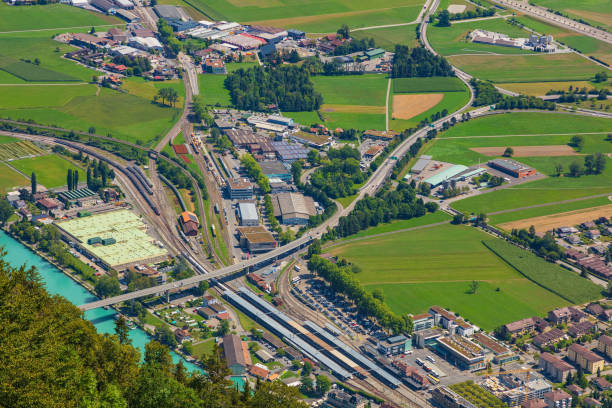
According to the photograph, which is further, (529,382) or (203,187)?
(203,187)

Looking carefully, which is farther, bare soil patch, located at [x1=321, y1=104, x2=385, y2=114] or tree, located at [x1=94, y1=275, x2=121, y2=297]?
bare soil patch, located at [x1=321, y1=104, x2=385, y2=114]

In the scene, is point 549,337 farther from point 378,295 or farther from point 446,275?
point 378,295

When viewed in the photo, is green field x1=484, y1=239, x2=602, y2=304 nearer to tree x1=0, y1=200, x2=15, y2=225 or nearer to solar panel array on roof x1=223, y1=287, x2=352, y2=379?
solar panel array on roof x1=223, y1=287, x2=352, y2=379

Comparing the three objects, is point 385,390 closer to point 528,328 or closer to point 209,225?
point 528,328

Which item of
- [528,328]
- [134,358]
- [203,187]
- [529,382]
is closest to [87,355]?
[134,358]

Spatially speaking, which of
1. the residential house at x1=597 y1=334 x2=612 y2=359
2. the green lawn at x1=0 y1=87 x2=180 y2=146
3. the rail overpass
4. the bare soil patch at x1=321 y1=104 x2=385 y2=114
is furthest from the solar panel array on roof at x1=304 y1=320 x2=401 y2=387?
the bare soil patch at x1=321 y1=104 x2=385 y2=114

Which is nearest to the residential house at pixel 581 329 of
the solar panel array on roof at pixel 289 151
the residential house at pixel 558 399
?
the residential house at pixel 558 399

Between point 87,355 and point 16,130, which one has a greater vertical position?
point 87,355
